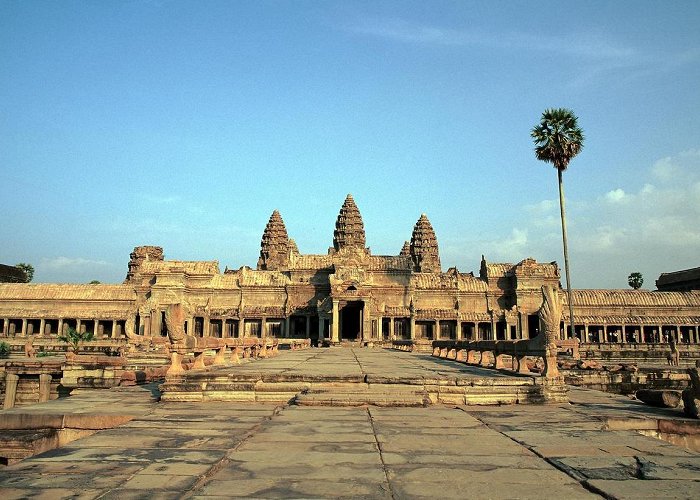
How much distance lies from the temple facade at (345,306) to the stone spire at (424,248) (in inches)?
924

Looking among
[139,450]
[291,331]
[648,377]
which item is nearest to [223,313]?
[291,331]

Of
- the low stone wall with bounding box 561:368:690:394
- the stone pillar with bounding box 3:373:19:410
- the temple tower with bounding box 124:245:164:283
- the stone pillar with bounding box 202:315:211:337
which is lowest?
the stone pillar with bounding box 3:373:19:410

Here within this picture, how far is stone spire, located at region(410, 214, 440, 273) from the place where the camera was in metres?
92.0

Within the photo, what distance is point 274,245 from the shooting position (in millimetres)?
89250

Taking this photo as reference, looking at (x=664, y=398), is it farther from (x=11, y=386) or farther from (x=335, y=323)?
(x=335, y=323)

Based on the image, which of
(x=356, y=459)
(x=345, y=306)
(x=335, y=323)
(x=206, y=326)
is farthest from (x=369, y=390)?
(x=206, y=326)

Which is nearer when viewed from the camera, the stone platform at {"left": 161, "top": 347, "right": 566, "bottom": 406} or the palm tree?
the stone platform at {"left": 161, "top": 347, "right": 566, "bottom": 406}

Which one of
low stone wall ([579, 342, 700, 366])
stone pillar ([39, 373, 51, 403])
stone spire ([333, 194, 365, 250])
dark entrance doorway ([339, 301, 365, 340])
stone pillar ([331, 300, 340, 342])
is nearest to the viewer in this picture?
stone pillar ([39, 373, 51, 403])

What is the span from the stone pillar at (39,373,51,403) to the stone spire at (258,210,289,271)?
203 ft

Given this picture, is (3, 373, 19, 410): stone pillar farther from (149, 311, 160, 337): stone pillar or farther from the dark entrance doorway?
the dark entrance doorway

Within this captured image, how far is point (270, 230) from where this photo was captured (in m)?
90.8

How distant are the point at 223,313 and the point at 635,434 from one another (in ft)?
189

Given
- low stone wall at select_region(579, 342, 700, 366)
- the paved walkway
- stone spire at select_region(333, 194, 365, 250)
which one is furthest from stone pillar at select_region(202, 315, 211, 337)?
the paved walkway

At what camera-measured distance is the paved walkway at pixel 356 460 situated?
4176mm
